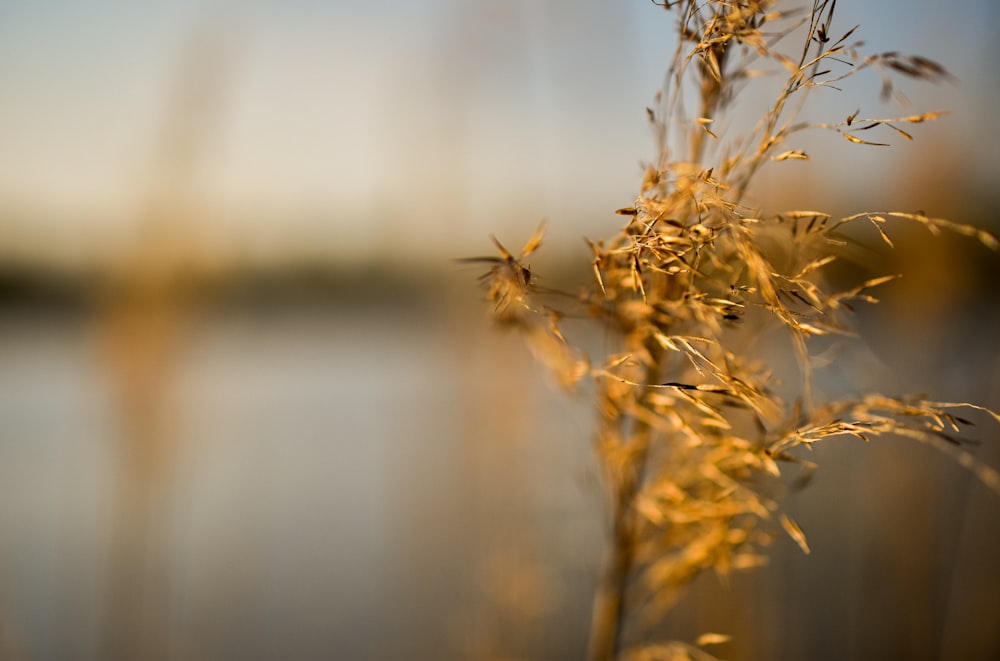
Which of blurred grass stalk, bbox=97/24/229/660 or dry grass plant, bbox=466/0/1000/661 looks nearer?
dry grass plant, bbox=466/0/1000/661

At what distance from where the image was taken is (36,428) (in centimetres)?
659

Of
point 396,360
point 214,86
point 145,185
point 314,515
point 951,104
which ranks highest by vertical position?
point 951,104

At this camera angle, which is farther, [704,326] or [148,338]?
[148,338]

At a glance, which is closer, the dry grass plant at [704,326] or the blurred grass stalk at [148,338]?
the dry grass plant at [704,326]

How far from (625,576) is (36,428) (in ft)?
23.8

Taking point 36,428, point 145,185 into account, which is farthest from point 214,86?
point 36,428

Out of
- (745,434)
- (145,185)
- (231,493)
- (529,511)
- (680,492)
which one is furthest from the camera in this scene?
(231,493)

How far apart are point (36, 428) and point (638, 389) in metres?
7.31

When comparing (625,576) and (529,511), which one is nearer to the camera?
(625,576)

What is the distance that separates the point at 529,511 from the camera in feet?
7.36

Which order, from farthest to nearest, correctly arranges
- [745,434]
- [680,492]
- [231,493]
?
[231,493]
[745,434]
[680,492]

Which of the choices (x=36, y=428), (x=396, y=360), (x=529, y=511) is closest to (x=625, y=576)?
(x=529, y=511)

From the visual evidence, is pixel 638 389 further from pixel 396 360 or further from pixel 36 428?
pixel 396 360

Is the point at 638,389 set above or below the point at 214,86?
below
